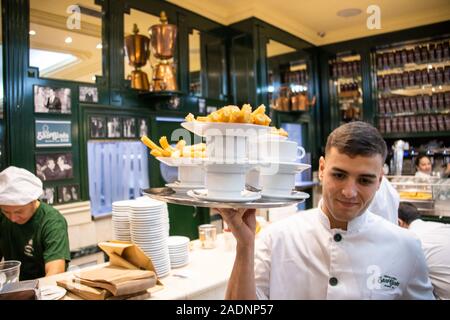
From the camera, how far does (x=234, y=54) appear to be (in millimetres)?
4047

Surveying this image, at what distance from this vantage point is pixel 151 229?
59.8 inches

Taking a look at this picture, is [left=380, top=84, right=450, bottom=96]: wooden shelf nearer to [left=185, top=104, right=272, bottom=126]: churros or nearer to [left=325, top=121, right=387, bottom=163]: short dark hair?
[left=325, top=121, right=387, bottom=163]: short dark hair

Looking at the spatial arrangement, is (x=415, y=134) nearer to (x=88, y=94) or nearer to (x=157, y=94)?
(x=157, y=94)

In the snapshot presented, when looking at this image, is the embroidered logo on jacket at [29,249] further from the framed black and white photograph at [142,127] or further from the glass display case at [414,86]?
the glass display case at [414,86]

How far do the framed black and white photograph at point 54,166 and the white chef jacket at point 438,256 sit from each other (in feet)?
7.48

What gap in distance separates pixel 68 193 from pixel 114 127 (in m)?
0.62

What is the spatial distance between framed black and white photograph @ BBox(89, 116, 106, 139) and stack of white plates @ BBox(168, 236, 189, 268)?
131cm

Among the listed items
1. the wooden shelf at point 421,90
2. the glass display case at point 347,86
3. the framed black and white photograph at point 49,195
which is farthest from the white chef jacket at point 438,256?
the glass display case at point 347,86

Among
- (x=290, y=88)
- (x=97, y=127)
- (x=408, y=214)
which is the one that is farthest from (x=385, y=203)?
(x=290, y=88)

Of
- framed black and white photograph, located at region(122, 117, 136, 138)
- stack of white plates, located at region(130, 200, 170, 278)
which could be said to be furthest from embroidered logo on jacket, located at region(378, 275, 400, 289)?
framed black and white photograph, located at region(122, 117, 136, 138)

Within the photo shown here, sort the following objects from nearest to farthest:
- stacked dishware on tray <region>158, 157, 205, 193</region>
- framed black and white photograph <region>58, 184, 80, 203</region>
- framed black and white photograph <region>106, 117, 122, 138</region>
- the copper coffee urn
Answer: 1. stacked dishware on tray <region>158, 157, 205, 193</region>
2. framed black and white photograph <region>58, 184, 80, 203</region>
3. framed black and white photograph <region>106, 117, 122, 138</region>
4. the copper coffee urn

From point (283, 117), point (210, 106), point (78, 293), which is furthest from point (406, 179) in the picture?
point (78, 293)

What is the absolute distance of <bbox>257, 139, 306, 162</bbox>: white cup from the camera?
0.79 m

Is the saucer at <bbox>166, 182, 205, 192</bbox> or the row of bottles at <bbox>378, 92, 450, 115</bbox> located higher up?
the row of bottles at <bbox>378, 92, 450, 115</bbox>
